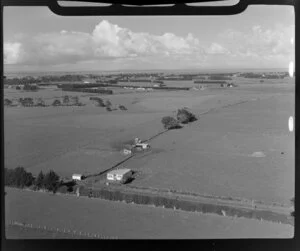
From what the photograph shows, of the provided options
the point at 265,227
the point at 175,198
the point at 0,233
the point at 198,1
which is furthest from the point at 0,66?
the point at 265,227

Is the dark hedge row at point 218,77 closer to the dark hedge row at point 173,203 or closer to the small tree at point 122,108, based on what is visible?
the small tree at point 122,108

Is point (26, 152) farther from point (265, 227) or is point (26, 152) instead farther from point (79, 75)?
point (265, 227)

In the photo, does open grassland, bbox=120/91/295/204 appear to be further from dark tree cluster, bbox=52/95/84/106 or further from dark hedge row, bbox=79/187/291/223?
dark tree cluster, bbox=52/95/84/106

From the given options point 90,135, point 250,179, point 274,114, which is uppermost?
point 274,114

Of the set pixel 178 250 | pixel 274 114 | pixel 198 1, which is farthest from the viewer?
pixel 274 114

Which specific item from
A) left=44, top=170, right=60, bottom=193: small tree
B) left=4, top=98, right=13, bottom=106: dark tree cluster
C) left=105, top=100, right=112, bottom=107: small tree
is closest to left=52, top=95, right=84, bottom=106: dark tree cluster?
left=105, top=100, right=112, bottom=107: small tree
